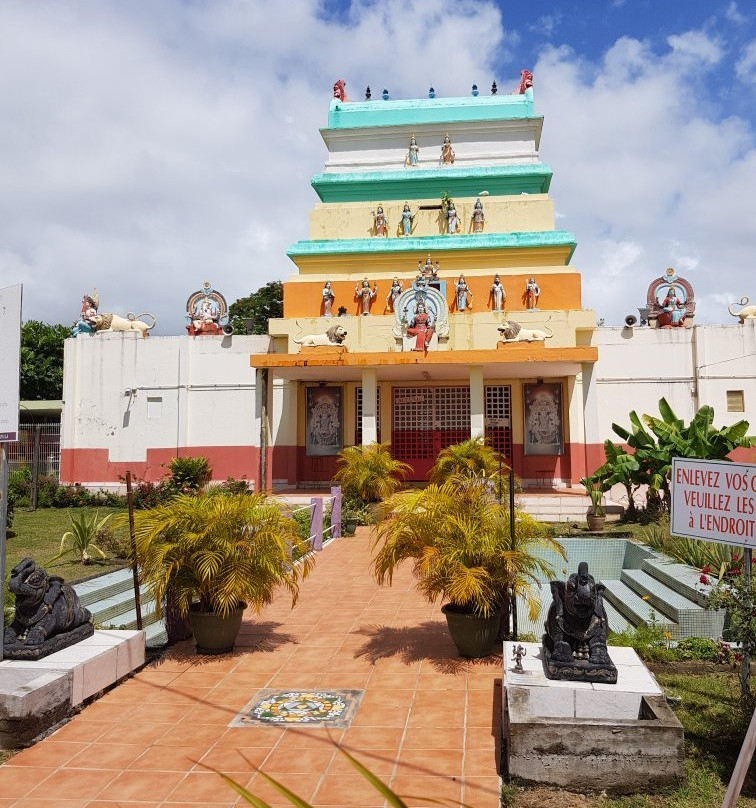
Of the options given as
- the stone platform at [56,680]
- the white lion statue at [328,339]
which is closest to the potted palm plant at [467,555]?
the stone platform at [56,680]

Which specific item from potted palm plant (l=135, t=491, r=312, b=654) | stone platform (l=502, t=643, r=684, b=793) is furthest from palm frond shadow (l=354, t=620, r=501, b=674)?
stone platform (l=502, t=643, r=684, b=793)

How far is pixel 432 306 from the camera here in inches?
691

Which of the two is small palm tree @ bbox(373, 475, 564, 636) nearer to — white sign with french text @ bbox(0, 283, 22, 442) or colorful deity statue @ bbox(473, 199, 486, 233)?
white sign with french text @ bbox(0, 283, 22, 442)

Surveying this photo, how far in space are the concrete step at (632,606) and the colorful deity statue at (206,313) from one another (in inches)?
575

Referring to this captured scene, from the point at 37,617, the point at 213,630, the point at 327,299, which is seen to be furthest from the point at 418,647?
the point at 327,299

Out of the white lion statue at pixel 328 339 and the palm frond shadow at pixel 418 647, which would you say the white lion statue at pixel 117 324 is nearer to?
the white lion statue at pixel 328 339

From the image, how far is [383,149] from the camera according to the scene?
22.4m

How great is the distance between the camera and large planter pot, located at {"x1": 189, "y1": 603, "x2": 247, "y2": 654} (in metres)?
6.56

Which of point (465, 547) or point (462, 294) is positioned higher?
point (462, 294)

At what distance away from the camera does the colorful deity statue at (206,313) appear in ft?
69.2

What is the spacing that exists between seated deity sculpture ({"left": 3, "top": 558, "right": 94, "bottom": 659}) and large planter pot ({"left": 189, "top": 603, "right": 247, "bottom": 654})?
1.14m

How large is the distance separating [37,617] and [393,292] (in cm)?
1488

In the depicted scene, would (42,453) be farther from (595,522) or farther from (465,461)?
(595,522)

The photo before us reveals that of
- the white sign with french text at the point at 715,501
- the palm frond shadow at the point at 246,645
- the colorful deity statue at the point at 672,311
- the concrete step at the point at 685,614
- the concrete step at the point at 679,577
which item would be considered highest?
the colorful deity statue at the point at 672,311
